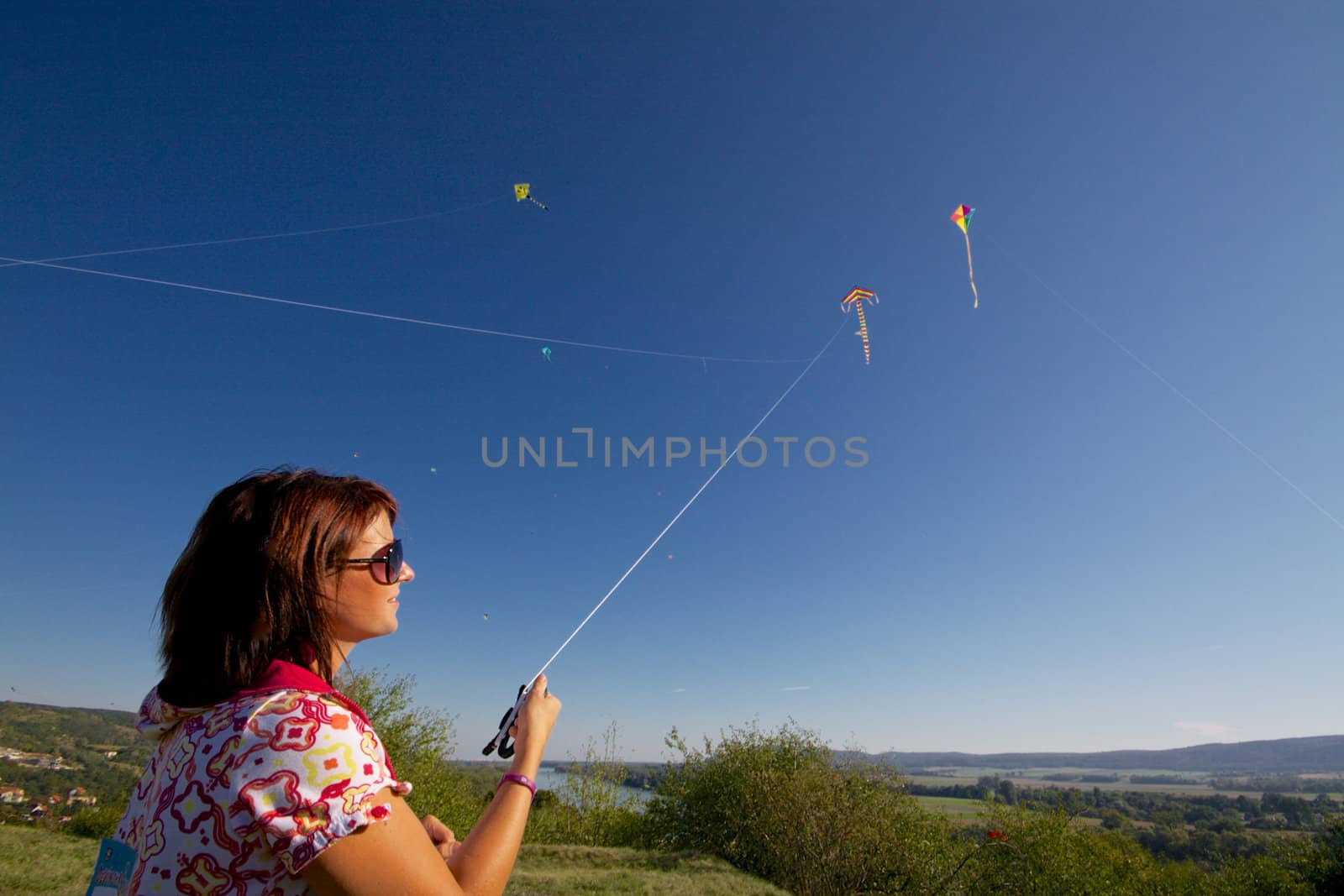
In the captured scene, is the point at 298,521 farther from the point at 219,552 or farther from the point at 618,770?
the point at 618,770

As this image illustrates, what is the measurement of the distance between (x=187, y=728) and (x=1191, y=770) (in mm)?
201829

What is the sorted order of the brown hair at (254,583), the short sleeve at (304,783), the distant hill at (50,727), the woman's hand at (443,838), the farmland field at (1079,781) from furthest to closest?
Answer: the farmland field at (1079,781) → the distant hill at (50,727) → the woman's hand at (443,838) → the brown hair at (254,583) → the short sleeve at (304,783)

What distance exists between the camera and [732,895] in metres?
22.5

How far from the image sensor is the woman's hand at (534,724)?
1.73 meters

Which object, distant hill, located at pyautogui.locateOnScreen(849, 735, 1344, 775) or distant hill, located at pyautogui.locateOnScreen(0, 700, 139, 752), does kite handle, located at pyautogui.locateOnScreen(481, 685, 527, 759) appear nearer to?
distant hill, located at pyautogui.locateOnScreen(0, 700, 139, 752)

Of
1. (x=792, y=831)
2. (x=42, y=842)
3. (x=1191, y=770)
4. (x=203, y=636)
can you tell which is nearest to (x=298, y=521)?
(x=203, y=636)

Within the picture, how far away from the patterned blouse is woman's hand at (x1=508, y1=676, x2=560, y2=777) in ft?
1.91

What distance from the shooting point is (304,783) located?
41.5 inches

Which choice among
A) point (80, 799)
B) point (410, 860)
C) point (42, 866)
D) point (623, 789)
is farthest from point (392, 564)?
point (623, 789)

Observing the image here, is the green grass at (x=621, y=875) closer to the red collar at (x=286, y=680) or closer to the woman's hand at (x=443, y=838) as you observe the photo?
the woman's hand at (x=443, y=838)

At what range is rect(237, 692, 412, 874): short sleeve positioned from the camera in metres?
1.04

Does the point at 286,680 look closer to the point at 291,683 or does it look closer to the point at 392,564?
the point at 291,683

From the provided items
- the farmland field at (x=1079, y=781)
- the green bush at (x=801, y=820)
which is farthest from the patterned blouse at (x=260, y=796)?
the farmland field at (x=1079, y=781)

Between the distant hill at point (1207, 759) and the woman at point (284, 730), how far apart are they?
480 ft
